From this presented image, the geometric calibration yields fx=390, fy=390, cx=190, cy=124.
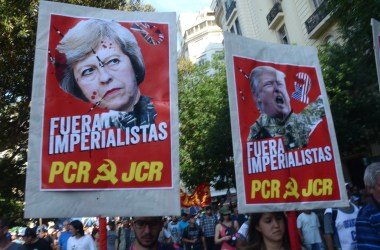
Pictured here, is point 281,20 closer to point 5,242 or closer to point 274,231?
point 5,242

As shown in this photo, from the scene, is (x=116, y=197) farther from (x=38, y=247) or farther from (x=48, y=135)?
(x=38, y=247)

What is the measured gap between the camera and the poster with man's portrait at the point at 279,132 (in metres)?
3.76

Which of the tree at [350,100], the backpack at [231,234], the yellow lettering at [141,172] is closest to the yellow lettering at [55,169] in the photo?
the yellow lettering at [141,172]

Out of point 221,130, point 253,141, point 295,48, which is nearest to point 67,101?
point 253,141

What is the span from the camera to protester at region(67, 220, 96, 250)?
689 cm

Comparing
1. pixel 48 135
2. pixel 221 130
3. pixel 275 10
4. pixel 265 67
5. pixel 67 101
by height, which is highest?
pixel 275 10

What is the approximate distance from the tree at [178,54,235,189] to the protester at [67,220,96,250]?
11422mm

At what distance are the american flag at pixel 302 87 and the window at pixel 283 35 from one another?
19.6 m

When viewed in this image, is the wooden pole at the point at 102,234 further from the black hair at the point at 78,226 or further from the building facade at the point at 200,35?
the building facade at the point at 200,35

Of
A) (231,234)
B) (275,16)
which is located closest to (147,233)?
(231,234)

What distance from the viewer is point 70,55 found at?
3.04 meters

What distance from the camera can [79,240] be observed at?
699 cm

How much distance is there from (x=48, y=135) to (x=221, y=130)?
596 inches

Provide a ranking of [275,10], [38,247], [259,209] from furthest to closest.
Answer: [275,10]
[38,247]
[259,209]
